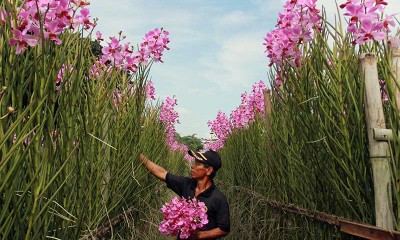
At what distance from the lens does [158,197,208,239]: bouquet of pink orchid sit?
3162 millimetres

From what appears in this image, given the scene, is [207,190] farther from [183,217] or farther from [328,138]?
[328,138]

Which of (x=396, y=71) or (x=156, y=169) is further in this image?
(x=156, y=169)

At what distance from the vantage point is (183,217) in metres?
3.19

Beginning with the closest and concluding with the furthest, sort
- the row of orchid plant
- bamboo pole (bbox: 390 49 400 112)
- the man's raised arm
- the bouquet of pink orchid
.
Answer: bamboo pole (bbox: 390 49 400 112) < the bouquet of pink orchid < the man's raised arm < the row of orchid plant

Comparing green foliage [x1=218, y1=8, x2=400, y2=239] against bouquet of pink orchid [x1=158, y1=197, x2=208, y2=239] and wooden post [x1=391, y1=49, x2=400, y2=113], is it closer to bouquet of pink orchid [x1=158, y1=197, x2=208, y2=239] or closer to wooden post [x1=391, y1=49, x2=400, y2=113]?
wooden post [x1=391, y1=49, x2=400, y2=113]

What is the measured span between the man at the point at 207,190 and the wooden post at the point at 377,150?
1.41 meters

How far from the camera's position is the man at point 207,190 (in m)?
3.47

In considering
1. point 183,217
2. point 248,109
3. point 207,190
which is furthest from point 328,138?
point 248,109

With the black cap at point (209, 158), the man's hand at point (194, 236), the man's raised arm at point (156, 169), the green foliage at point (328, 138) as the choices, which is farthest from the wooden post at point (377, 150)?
the man's raised arm at point (156, 169)

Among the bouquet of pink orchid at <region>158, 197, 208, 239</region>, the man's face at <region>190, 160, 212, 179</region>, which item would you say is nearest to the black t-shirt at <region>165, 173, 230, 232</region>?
the man's face at <region>190, 160, 212, 179</region>

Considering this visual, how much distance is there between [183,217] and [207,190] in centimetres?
52

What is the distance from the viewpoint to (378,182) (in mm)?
2330

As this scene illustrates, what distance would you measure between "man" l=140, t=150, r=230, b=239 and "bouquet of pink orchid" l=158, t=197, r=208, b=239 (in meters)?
0.14

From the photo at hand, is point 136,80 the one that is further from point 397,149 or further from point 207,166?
point 397,149
